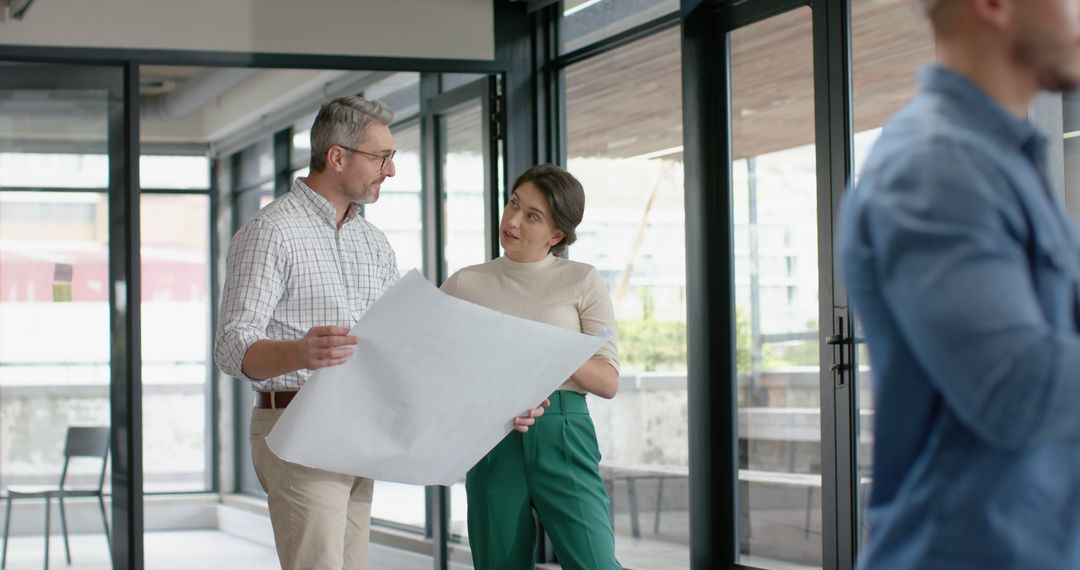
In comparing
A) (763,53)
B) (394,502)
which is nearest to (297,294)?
(763,53)

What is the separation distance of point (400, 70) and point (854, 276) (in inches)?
160

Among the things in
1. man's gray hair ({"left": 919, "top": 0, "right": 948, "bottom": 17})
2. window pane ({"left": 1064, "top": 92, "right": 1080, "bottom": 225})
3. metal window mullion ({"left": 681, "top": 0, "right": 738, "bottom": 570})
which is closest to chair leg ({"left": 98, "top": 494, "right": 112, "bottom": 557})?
metal window mullion ({"left": 681, "top": 0, "right": 738, "bottom": 570})

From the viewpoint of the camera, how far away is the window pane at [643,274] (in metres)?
4.56

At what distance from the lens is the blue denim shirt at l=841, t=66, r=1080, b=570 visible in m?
0.95

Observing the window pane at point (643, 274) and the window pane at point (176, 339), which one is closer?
the window pane at point (643, 274)

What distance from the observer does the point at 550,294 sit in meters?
2.83

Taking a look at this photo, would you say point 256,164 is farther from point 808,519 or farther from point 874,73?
point 874,73

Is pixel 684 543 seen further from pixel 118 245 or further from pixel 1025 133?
pixel 1025 133

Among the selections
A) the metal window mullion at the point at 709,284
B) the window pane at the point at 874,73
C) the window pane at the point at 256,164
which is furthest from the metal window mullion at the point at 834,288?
the window pane at the point at 256,164

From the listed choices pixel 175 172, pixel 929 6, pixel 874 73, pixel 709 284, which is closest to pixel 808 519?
pixel 709 284

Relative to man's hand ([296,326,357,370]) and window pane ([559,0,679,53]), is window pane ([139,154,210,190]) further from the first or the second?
man's hand ([296,326,357,370])

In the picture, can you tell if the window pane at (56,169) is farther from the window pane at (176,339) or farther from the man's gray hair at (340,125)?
the window pane at (176,339)

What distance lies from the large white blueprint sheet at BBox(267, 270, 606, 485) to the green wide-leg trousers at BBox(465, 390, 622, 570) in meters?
0.25

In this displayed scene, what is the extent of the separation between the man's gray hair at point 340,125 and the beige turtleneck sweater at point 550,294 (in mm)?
449
